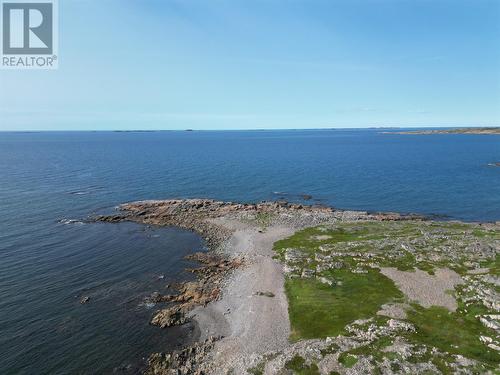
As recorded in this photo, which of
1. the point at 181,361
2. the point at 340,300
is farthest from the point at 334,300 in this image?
the point at 181,361

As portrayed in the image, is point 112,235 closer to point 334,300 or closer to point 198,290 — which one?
point 198,290

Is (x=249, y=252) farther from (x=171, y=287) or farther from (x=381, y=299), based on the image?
(x=381, y=299)

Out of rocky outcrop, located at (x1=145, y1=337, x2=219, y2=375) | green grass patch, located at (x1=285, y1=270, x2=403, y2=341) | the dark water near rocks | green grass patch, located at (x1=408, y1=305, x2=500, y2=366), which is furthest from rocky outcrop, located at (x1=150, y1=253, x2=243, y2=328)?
green grass patch, located at (x1=408, y1=305, x2=500, y2=366)

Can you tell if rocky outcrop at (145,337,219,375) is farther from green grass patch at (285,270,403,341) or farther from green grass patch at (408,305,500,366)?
green grass patch at (408,305,500,366)

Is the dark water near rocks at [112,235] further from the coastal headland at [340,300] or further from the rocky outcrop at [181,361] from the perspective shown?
the coastal headland at [340,300]

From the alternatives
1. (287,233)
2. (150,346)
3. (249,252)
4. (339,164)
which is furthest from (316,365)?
(339,164)

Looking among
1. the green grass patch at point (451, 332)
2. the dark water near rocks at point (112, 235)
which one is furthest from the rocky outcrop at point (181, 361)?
the green grass patch at point (451, 332)
